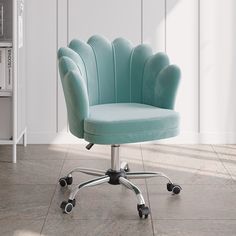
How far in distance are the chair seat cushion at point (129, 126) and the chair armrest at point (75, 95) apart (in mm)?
50

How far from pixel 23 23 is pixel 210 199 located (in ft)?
6.85

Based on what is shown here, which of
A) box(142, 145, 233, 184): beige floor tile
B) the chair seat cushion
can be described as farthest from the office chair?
box(142, 145, 233, 184): beige floor tile

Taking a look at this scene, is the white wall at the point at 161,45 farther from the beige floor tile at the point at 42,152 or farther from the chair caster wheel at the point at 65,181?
the chair caster wheel at the point at 65,181

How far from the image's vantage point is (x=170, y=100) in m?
3.18

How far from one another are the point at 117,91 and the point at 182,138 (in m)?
1.36

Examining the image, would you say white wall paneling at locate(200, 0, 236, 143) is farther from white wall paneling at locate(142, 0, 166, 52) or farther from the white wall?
white wall paneling at locate(142, 0, 166, 52)

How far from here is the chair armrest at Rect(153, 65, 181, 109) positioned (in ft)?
10.2

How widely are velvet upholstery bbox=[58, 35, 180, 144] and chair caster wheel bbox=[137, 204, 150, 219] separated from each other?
35 centimetres

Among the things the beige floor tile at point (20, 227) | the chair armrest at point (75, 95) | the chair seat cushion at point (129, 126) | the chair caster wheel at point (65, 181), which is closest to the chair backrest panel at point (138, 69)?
the chair seat cushion at point (129, 126)

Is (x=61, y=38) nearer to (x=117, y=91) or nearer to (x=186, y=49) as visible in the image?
(x=186, y=49)

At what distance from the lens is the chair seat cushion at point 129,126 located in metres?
2.83

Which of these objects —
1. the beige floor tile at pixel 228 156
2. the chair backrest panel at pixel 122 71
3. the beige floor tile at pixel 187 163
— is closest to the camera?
the chair backrest panel at pixel 122 71

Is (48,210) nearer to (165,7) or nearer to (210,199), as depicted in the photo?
(210,199)

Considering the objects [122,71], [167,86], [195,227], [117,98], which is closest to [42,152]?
[117,98]
